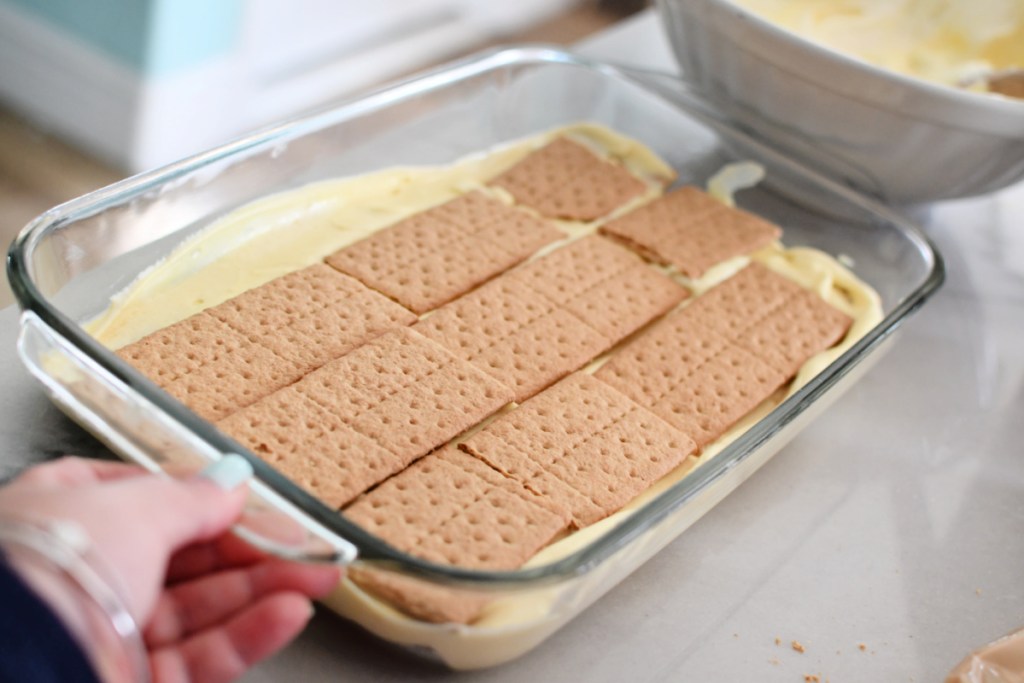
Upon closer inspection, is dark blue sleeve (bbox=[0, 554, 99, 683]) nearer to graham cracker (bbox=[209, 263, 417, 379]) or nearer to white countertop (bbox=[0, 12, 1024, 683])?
white countertop (bbox=[0, 12, 1024, 683])

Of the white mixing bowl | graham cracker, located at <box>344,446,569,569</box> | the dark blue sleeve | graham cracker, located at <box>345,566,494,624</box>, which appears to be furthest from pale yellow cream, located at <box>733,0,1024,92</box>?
the dark blue sleeve

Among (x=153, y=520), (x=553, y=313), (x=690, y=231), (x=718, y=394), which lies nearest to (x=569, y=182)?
(x=690, y=231)

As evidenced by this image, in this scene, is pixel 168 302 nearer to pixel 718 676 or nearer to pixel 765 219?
pixel 718 676

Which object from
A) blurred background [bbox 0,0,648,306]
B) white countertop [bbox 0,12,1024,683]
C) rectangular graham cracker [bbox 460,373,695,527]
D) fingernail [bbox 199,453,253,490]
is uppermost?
fingernail [bbox 199,453,253,490]

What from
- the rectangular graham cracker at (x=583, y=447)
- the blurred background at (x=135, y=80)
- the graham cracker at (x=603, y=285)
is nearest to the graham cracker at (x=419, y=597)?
the rectangular graham cracker at (x=583, y=447)

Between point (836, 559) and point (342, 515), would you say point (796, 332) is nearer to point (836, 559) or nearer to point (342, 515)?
point (836, 559)

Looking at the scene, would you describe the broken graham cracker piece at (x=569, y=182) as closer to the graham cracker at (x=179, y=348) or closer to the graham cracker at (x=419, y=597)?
the graham cracker at (x=179, y=348)
